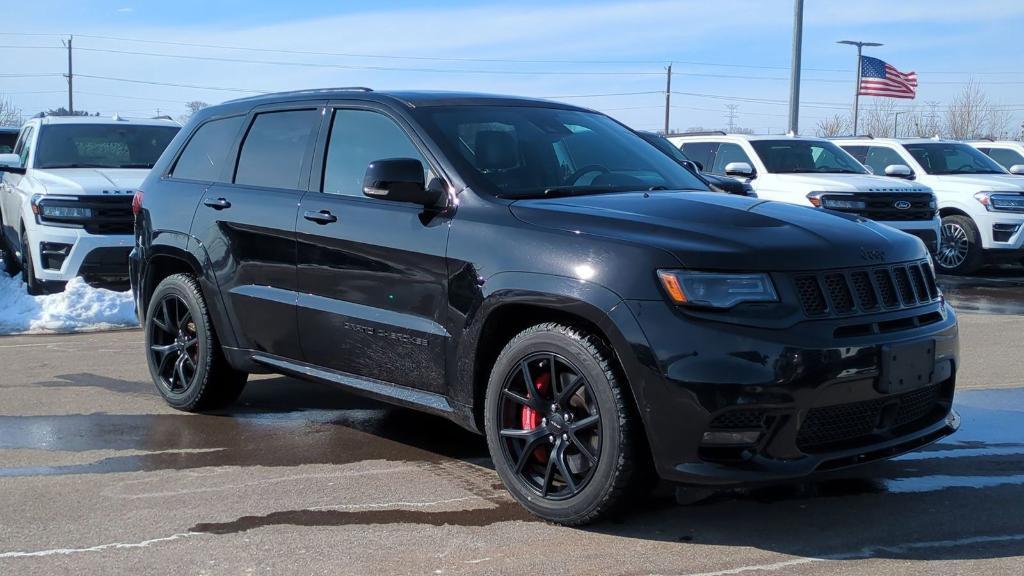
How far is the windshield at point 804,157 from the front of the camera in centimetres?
1423

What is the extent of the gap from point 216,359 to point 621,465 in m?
3.03

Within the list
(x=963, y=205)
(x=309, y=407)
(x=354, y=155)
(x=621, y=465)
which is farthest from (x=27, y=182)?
(x=963, y=205)

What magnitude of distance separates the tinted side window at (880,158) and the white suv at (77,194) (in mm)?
10033

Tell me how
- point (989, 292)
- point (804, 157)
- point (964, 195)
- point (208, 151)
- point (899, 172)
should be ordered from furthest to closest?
point (964, 195)
point (804, 157)
point (899, 172)
point (989, 292)
point (208, 151)

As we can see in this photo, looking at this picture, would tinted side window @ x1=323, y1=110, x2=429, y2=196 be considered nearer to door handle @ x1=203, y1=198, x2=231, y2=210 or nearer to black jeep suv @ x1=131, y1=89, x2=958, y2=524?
black jeep suv @ x1=131, y1=89, x2=958, y2=524

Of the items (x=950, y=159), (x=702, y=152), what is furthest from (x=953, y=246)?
(x=702, y=152)

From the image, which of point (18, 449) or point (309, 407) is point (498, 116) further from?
point (18, 449)

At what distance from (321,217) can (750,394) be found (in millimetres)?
2423

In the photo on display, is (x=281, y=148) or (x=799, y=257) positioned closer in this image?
(x=799, y=257)

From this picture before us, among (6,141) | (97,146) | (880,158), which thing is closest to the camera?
(97,146)

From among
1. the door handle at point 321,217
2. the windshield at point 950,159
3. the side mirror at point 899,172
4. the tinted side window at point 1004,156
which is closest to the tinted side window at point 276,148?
the door handle at point 321,217

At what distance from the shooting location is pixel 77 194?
11133 millimetres

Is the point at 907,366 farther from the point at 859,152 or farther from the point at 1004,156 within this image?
the point at 1004,156

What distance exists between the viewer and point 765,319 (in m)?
4.03
